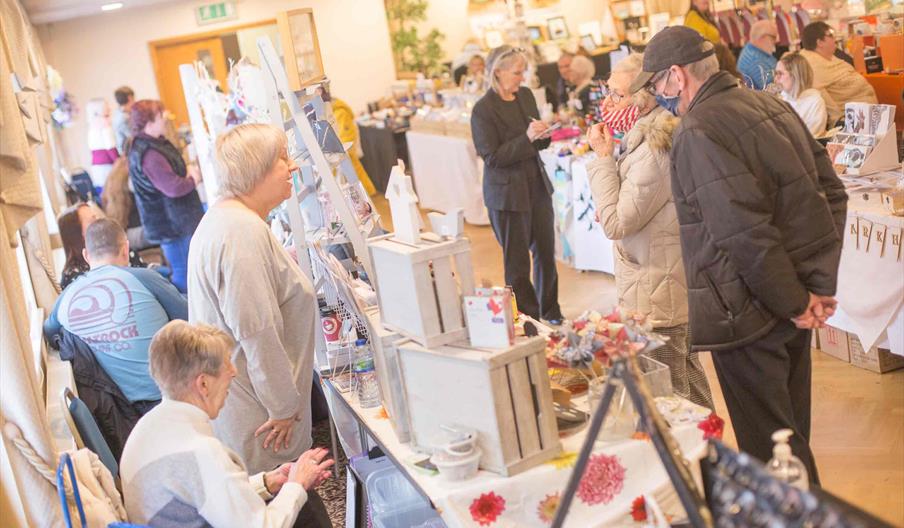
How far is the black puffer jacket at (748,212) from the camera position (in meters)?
2.73

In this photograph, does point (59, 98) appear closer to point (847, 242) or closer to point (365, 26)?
point (365, 26)

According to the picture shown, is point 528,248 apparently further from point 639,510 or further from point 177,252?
point 639,510

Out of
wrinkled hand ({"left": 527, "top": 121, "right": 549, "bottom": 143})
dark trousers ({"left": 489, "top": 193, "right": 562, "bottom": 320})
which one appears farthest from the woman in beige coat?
Result: dark trousers ({"left": 489, "top": 193, "right": 562, "bottom": 320})

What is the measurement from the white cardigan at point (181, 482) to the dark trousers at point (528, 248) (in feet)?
10.7

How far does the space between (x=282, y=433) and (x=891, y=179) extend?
127 inches

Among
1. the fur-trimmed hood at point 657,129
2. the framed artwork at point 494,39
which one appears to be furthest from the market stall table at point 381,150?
the fur-trimmed hood at point 657,129

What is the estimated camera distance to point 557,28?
15.8 m

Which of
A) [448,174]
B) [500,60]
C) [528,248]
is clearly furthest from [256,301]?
[448,174]

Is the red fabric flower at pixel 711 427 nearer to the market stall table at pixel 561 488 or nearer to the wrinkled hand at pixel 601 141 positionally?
the market stall table at pixel 561 488

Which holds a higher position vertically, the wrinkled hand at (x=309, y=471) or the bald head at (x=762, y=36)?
the bald head at (x=762, y=36)

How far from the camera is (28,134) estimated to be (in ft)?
12.0

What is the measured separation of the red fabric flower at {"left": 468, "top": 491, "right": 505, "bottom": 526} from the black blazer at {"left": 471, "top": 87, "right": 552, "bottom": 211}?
10.3 ft

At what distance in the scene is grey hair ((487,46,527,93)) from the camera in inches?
207

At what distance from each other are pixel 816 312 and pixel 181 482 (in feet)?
5.72
